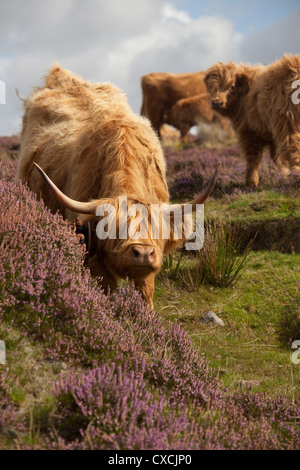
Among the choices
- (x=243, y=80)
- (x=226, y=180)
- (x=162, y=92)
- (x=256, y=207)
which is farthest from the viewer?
(x=162, y=92)

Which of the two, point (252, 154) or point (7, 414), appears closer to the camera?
point (7, 414)

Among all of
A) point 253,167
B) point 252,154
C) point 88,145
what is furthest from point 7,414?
point 252,154

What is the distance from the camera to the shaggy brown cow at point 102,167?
12.3ft

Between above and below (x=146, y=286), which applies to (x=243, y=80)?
above

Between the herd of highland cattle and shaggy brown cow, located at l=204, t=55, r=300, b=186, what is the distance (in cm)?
1

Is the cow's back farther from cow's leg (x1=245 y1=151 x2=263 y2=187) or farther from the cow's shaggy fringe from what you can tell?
cow's leg (x1=245 y1=151 x2=263 y2=187)

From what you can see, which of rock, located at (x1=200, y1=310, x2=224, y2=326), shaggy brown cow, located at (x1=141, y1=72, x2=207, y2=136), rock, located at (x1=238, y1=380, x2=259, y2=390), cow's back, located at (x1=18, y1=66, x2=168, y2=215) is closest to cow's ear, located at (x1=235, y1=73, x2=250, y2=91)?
cow's back, located at (x1=18, y1=66, x2=168, y2=215)

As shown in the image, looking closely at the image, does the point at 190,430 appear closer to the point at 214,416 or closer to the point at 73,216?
the point at 214,416

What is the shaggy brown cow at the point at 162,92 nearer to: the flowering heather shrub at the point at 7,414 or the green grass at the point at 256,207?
the green grass at the point at 256,207

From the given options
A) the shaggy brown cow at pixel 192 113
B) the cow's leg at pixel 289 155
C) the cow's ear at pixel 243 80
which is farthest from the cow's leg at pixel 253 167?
the shaggy brown cow at pixel 192 113

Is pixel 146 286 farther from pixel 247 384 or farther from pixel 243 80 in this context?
pixel 243 80

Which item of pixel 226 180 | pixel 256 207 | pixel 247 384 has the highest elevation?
pixel 226 180

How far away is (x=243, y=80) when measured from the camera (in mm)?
9289

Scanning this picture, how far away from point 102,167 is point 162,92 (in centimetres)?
1589
